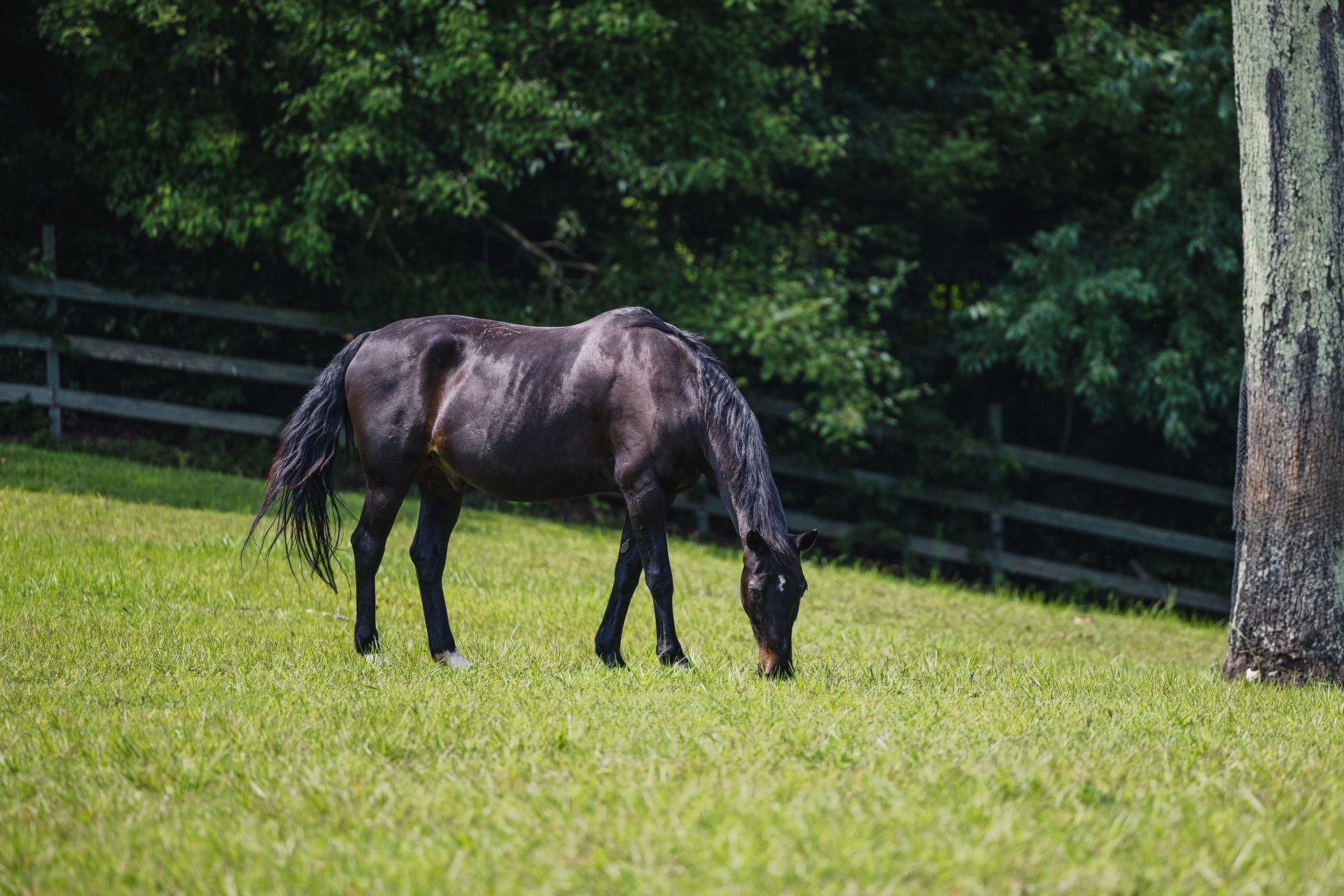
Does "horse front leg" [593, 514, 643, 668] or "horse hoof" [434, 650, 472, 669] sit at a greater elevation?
"horse front leg" [593, 514, 643, 668]

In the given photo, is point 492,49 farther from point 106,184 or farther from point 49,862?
point 49,862

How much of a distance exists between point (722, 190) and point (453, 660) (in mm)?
8625

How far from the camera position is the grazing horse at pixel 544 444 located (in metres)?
5.79

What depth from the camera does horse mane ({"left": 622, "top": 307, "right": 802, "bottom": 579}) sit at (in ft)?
18.5

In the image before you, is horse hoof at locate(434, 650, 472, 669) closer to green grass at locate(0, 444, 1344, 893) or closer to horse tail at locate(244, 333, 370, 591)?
green grass at locate(0, 444, 1344, 893)

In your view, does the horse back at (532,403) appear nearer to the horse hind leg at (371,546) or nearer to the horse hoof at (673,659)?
the horse hind leg at (371,546)

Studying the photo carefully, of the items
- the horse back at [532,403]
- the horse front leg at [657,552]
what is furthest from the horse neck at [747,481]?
the horse front leg at [657,552]

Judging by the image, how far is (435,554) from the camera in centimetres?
653

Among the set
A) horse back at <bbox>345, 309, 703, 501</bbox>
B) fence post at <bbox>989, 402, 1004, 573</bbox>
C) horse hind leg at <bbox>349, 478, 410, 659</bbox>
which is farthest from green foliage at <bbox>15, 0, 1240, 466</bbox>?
horse hind leg at <bbox>349, 478, 410, 659</bbox>

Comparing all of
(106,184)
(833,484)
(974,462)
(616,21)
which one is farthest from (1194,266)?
(106,184)

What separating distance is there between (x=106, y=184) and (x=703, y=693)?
35.2ft

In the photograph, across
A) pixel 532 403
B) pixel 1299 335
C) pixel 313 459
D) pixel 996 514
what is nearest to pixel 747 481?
pixel 532 403

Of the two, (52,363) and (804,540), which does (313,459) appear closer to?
(804,540)

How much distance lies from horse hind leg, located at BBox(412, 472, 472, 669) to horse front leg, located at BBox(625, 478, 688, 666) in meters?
0.96
